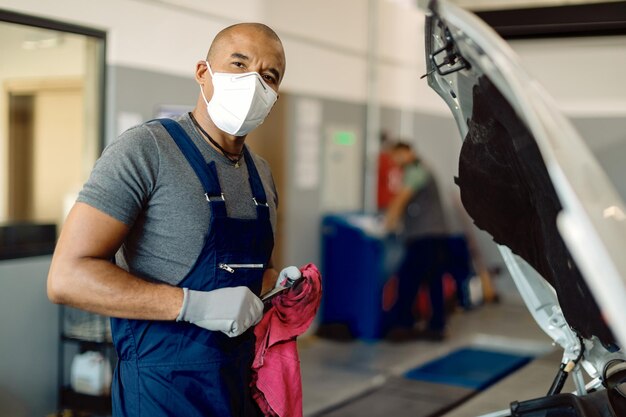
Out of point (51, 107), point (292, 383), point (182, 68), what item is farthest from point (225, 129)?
point (182, 68)

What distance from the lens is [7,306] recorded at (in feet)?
13.0

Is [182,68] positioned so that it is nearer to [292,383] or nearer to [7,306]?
[7,306]

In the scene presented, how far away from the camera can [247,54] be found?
1.96 meters

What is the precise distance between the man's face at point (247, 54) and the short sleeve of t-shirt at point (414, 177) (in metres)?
4.90

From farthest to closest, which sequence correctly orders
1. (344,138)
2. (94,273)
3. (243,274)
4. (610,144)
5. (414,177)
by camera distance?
(610,144)
(344,138)
(414,177)
(243,274)
(94,273)

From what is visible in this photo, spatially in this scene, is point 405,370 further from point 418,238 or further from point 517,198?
point 517,198

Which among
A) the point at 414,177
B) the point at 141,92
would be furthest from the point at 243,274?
the point at 414,177

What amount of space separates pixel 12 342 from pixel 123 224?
2.65 metres

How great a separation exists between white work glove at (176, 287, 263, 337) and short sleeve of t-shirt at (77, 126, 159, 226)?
232 millimetres

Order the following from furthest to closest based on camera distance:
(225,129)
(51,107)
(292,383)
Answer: (51,107)
(292,383)
(225,129)

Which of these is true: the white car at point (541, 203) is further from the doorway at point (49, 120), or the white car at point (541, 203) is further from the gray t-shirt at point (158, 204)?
the doorway at point (49, 120)

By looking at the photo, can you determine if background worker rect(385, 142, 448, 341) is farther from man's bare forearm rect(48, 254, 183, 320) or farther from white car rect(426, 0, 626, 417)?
man's bare forearm rect(48, 254, 183, 320)

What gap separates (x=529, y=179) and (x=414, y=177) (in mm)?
5186

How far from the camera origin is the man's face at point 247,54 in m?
1.95
